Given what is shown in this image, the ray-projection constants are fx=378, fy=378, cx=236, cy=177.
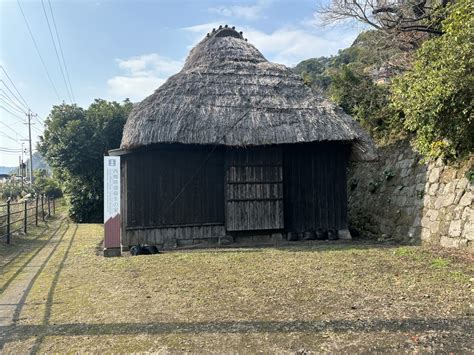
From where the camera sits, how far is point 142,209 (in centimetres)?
966

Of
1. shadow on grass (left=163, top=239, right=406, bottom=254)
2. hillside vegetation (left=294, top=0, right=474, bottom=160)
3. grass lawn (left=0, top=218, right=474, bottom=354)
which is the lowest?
shadow on grass (left=163, top=239, right=406, bottom=254)

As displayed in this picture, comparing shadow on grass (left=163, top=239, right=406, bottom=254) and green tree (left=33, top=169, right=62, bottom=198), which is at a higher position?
green tree (left=33, top=169, right=62, bottom=198)

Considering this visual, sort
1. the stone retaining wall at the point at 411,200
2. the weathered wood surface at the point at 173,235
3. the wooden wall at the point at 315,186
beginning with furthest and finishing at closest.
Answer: the wooden wall at the point at 315,186
the weathered wood surface at the point at 173,235
the stone retaining wall at the point at 411,200

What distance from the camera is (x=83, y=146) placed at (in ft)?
62.2

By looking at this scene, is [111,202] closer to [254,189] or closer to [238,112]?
[254,189]

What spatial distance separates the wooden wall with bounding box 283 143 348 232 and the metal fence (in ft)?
25.2

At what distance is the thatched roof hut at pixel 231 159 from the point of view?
9500 mm

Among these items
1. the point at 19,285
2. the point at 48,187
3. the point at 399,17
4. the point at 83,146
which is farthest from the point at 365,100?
the point at 48,187

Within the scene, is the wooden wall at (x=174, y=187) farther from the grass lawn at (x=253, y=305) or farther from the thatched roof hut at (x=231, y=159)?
the grass lawn at (x=253, y=305)

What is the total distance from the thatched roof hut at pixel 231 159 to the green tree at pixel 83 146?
9946mm

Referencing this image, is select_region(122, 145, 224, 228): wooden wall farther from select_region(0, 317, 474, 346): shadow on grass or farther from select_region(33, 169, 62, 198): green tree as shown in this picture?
select_region(33, 169, 62, 198): green tree

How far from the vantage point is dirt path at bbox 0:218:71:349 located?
191 inches

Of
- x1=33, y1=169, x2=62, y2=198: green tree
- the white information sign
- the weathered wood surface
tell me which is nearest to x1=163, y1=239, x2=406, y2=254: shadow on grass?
the weathered wood surface

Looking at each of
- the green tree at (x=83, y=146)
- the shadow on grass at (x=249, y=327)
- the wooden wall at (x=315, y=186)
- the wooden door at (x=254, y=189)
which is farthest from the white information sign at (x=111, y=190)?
the green tree at (x=83, y=146)
